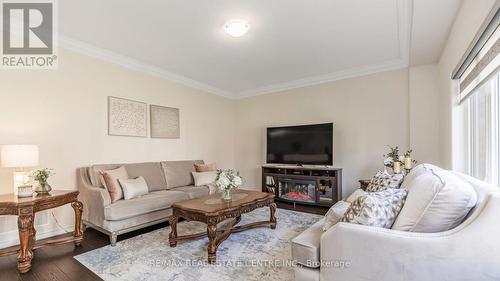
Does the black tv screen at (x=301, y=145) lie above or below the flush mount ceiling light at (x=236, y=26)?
below

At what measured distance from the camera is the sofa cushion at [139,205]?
271 centimetres

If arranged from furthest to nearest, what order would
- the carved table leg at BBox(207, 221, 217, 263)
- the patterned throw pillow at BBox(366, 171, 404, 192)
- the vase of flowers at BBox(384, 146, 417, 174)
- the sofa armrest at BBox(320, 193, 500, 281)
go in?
the vase of flowers at BBox(384, 146, 417, 174) < the patterned throw pillow at BBox(366, 171, 404, 192) < the carved table leg at BBox(207, 221, 217, 263) < the sofa armrest at BBox(320, 193, 500, 281)

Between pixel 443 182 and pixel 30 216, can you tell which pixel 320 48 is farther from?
pixel 30 216

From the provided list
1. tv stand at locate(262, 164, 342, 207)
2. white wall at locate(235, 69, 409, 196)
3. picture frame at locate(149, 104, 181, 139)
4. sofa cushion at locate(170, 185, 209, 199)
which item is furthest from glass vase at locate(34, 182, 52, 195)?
white wall at locate(235, 69, 409, 196)

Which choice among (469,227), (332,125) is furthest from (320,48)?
(469,227)

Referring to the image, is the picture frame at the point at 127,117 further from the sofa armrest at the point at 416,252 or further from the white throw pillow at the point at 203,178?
the sofa armrest at the point at 416,252

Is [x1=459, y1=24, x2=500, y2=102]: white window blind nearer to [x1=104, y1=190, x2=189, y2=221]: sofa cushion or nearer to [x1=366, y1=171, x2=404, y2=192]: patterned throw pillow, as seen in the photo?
[x1=366, y1=171, x2=404, y2=192]: patterned throw pillow

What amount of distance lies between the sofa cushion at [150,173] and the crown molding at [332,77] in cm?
294

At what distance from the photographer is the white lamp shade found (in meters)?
2.36

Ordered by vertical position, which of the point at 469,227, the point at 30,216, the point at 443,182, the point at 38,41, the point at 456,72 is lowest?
the point at 30,216

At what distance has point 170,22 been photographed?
2.73 m

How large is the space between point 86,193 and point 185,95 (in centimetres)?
256

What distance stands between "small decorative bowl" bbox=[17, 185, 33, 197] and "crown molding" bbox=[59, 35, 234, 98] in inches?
75.5

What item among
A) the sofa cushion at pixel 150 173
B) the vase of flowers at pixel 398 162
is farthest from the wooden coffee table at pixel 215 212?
the vase of flowers at pixel 398 162
